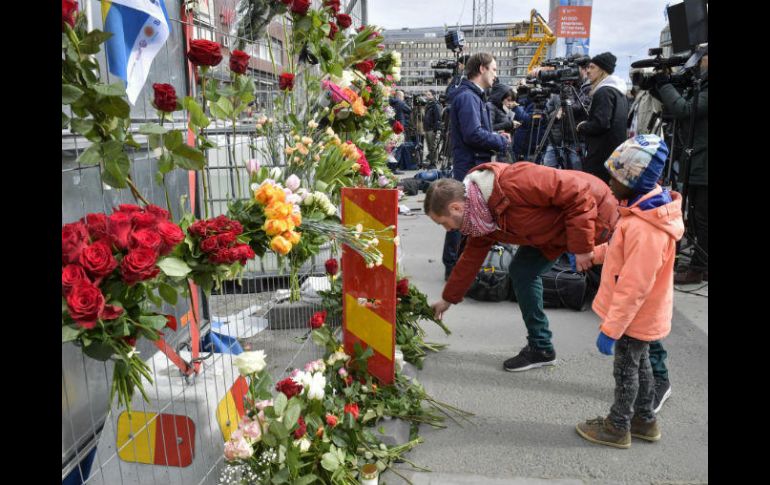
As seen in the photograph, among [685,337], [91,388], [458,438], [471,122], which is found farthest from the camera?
[471,122]

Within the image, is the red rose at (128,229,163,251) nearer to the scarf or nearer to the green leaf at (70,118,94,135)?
the green leaf at (70,118,94,135)

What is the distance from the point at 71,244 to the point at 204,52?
0.68 m

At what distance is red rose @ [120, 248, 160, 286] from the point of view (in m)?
1.11

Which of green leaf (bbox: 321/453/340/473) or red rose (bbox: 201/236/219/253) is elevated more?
red rose (bbox: 201/236/219/253)

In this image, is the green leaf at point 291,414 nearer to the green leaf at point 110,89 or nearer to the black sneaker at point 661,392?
the green leaf at point 110,89

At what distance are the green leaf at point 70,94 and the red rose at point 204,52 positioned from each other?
42 centimetres

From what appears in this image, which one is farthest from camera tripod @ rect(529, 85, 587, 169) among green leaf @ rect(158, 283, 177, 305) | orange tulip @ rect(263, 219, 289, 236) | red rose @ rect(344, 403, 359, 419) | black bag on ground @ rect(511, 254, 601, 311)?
green leaf @ rect(158, 283, 177, 305)

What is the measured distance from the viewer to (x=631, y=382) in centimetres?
261

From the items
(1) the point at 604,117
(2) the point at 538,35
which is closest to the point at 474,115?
(1) the point at 604,117

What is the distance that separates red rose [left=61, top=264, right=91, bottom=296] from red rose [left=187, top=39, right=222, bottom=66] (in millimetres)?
706

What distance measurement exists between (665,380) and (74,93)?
3.07 metres

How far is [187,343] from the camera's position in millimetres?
2584
